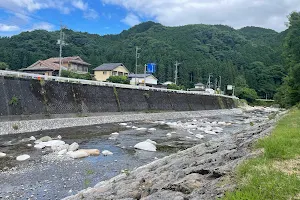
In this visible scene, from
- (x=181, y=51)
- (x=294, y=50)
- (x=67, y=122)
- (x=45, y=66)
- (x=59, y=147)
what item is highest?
(x=181, y=51)

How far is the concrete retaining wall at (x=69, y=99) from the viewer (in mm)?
19469

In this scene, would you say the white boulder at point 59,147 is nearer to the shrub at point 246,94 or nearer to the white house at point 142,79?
the white house at point 142,79

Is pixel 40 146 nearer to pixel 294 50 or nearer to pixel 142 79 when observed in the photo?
pixel 294 50

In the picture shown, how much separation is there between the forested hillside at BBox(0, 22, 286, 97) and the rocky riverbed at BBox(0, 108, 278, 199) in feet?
186

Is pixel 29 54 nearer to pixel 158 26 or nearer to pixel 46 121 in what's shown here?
pixel 46 121

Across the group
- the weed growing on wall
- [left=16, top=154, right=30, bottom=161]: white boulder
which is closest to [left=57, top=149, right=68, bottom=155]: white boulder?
[left=16, top=154, right=30, bottom=161]: white boulder

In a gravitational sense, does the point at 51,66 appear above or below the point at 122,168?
above

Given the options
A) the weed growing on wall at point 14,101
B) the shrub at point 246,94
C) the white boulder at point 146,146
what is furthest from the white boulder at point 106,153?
the shrub at point 246,94

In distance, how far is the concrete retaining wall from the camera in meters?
19.5

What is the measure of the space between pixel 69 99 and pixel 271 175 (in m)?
21.9

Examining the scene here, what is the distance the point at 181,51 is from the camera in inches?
4109

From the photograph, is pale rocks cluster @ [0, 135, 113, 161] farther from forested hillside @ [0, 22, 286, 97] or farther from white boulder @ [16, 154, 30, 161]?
forested hillside @ [0, 22, 286, 97]

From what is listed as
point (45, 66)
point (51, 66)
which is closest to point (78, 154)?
point (51, 66)

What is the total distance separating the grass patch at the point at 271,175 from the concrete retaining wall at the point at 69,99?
17020 mm
